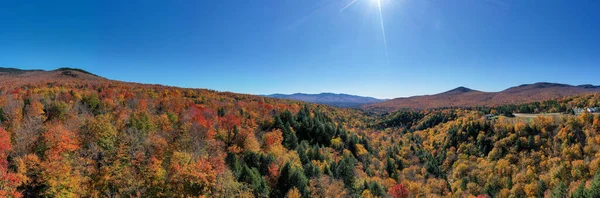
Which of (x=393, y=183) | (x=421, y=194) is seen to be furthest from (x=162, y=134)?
(x=421, y=194)

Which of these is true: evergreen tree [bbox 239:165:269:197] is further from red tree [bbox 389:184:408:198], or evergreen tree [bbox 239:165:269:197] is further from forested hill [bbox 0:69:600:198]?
red tree [bbox 389:184:408:198]

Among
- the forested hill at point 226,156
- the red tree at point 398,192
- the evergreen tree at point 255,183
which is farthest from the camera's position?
the red tree at point 398,192

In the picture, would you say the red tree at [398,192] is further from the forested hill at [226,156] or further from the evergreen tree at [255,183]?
the evergreen tree at [255,183]

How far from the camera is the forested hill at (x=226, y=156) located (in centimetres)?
3981

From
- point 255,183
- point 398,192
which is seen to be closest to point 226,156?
point 255,183

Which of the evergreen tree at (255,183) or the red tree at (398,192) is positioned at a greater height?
the evergreen tree at (255,183)

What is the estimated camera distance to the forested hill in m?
39.8

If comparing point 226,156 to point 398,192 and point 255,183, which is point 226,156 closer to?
point 255,183

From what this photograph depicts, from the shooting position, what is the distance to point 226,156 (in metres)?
58.4

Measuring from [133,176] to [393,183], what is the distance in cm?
8220

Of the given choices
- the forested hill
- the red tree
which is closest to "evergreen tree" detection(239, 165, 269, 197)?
the forested hill

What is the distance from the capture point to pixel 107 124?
174ft

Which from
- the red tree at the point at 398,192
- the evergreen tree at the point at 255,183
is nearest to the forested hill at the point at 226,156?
the evergreen tree at the point at 255,183

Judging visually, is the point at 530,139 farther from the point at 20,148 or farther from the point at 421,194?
the point at 20,148
